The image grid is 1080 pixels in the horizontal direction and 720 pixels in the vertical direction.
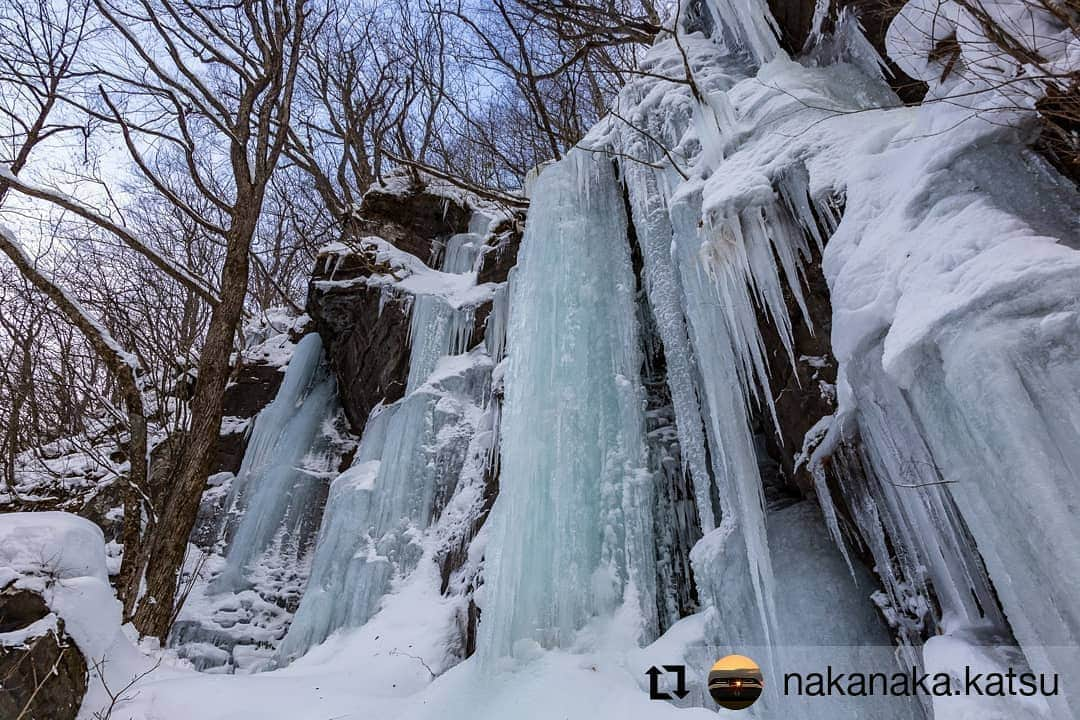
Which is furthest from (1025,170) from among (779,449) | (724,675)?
(724,675)

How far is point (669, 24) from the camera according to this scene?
20.8 ft

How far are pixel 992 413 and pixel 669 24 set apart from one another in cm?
617

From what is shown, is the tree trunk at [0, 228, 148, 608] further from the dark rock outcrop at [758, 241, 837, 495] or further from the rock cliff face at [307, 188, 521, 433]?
the dark rock outcrop at [758, 241, 837, 495]

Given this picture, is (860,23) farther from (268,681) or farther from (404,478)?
(268,681)

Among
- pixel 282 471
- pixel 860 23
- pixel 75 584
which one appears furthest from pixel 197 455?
pixel 860 23

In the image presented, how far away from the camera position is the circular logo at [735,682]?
253 centimetres

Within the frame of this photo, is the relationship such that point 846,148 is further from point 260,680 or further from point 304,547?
point 304,547

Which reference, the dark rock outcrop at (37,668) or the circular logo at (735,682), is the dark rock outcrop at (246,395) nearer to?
the dark rock outcrop at (37,668)

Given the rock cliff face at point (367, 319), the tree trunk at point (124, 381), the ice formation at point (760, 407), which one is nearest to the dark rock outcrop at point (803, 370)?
the ice formation at point (760, 407)

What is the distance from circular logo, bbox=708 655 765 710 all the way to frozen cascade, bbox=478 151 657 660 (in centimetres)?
58

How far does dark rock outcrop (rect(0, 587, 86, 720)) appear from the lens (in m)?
2.14

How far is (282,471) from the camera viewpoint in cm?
685

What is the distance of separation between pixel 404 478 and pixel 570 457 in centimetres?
254

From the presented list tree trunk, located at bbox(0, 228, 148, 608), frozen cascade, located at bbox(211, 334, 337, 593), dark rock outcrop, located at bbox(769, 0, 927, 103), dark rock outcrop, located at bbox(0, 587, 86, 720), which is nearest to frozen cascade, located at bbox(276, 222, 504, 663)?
frozen cascade, located at bbox(211, 334, 337, 593)
